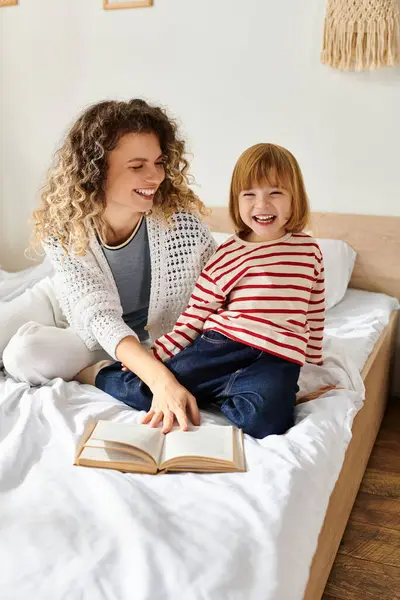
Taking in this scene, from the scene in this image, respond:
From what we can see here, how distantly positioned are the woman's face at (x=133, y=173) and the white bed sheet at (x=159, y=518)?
0.53 m

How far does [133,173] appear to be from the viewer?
58.4 inches

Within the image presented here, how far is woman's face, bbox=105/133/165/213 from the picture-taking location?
4.85 feet

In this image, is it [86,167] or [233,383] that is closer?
[233,383]

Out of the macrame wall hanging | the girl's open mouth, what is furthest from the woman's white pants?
the macrame wall hanging

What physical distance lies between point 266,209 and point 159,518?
0.72m

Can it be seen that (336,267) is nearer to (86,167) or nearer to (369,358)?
(369,358)

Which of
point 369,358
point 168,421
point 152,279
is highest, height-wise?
point 152,279

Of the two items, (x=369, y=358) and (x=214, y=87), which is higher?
(x=214, y=87)

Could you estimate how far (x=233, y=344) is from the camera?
53.2 inches

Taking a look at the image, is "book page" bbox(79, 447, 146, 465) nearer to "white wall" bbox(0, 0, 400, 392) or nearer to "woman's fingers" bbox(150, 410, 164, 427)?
"woman's fingers" bbox(150, 410, 164, 427)

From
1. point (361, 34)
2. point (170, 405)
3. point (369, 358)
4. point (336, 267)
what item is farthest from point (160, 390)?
point (361, 34)

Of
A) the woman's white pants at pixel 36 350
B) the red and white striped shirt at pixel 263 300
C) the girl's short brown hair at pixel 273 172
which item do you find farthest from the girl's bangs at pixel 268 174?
the woman's white pants at pixel 36 350

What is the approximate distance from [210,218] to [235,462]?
1593mm

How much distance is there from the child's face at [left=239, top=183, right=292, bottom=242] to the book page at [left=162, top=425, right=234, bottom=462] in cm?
46
